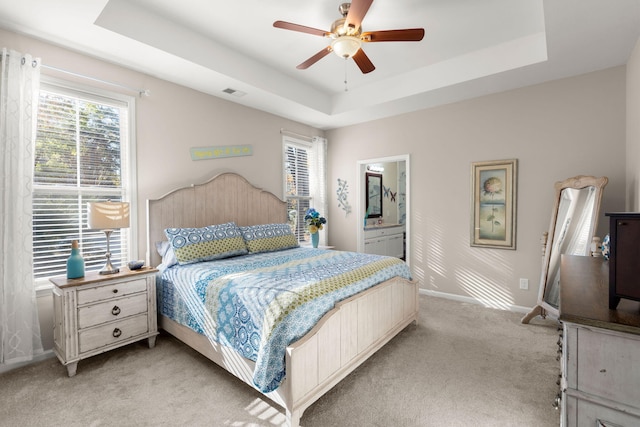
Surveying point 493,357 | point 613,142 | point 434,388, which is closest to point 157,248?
point 434,388

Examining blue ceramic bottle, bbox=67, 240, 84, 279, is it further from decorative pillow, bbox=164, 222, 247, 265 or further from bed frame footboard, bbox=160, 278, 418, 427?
bed frame footboard, bbox=160, 278, 418, 427

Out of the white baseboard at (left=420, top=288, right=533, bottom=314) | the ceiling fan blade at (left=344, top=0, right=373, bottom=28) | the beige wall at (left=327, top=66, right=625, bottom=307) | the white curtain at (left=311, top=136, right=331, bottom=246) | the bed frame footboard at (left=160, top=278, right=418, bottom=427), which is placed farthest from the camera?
the white curtain at (left=311, top=136, right=331, bottom=246)

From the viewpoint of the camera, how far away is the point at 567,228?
2.95 metres

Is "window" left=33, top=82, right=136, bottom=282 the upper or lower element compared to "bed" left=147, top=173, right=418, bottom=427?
upper

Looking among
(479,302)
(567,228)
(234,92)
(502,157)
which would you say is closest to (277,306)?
(234,92)

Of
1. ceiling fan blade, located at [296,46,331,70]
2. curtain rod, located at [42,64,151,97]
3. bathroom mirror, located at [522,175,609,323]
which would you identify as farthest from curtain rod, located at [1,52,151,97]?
bathroom mirror, located at [522,175,609,323]

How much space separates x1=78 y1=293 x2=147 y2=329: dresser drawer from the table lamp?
0.27 m

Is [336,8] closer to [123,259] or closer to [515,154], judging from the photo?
[515,154]

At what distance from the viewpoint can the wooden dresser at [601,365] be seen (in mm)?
867

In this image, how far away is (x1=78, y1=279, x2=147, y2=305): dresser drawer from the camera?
2258 millimetres

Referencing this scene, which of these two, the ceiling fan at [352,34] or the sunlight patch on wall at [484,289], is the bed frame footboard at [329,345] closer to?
the sunlight patch on wall at [484,289]

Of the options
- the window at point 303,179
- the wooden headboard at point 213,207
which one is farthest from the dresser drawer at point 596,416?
the window at point 303,179

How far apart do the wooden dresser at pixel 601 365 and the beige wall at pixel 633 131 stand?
2.09 metres

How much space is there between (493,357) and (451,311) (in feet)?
3.54
